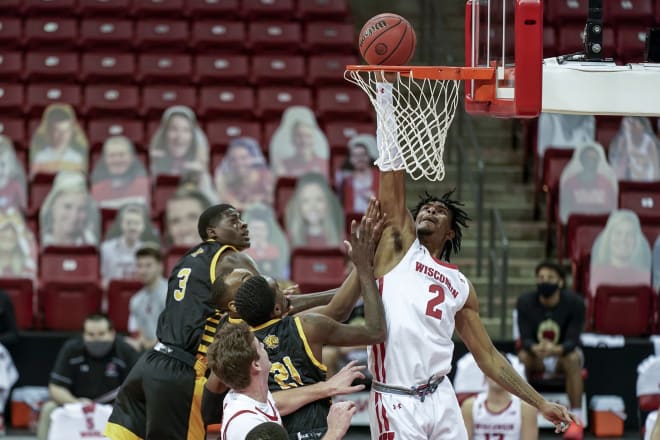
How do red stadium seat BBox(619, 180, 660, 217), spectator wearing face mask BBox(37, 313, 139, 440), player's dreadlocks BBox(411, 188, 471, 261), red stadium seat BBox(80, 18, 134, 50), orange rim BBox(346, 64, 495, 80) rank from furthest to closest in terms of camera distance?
red stadium seat BBox(80, 18, 134, 50) → red stadium seat BBox(619, 180, 660, 217) → spectator wearing face mask BBox(37, 313, 139, 440) → player's dreadlocks BBox(411, 188, 471, 261) → orange rim BBox(346, 64, 495, 80)

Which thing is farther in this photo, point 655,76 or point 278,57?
point 278,57

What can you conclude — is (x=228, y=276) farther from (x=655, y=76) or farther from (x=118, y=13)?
(x=118, y=13)

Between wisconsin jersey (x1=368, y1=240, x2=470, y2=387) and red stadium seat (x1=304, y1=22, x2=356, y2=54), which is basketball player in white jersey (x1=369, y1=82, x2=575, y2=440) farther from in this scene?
red stadium seat (x1=304, y1=22, x2=356, y2=54)

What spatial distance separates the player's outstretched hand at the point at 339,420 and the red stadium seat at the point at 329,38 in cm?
866

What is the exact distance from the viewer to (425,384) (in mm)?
5789

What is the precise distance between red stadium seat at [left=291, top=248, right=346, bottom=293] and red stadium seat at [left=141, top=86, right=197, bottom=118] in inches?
113

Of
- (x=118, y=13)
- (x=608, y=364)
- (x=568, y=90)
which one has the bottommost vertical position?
(x=608, y=364)

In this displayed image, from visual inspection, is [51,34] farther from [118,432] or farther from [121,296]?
[118,432]

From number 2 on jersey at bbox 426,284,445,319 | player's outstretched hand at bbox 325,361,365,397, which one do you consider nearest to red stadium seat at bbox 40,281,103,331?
number 2 on jersey at bbox 426,284,445,319

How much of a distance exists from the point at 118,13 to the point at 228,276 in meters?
8.19

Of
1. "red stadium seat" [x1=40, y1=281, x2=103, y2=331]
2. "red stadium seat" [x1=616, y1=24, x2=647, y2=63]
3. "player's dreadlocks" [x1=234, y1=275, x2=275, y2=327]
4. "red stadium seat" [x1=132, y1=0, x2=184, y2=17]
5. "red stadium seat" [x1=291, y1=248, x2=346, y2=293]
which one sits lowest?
"red stadium seat" [x1=40, y1=281, x2=103, y2=331]

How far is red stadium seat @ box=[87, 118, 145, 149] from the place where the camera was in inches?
467

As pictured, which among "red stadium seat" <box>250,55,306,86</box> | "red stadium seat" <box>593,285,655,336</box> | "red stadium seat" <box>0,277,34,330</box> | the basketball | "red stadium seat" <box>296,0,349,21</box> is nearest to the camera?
the basketball

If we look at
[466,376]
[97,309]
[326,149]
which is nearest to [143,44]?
[326,149]
